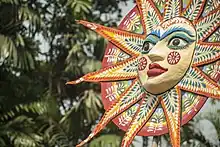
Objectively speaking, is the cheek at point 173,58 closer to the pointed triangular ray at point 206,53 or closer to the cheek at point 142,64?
the pointed triangular ray at point 206,53

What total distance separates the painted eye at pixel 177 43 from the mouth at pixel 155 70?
161mm

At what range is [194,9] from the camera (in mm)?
3699

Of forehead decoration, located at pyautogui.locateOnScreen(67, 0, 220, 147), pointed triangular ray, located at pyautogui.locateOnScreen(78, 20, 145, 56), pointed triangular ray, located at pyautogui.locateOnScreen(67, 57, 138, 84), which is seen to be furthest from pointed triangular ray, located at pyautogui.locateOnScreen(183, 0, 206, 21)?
pointed triangular ray, located at pyautogui.locateOnScreen(67, 57, 138, 84)

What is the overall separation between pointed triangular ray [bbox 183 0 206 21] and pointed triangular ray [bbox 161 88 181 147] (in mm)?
503

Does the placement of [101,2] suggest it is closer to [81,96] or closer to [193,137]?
[81,96]

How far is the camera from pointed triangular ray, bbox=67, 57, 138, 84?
4.01 meters

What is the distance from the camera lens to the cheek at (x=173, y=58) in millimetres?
3633

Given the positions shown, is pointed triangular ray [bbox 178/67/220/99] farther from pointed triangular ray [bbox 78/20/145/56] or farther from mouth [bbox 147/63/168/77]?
pointed triangular ray [bbox 78/20/145/56]

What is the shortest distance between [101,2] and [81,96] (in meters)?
1.48

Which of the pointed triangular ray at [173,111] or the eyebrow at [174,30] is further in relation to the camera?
the eyebrow at [174,30]

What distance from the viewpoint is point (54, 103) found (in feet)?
21.9

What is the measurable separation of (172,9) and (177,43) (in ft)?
0.92

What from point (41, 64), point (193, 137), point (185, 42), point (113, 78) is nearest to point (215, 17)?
point (185, 42)

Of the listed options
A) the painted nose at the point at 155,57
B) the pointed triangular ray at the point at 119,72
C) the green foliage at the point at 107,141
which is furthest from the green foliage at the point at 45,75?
the painted nose at the point at 155,57
